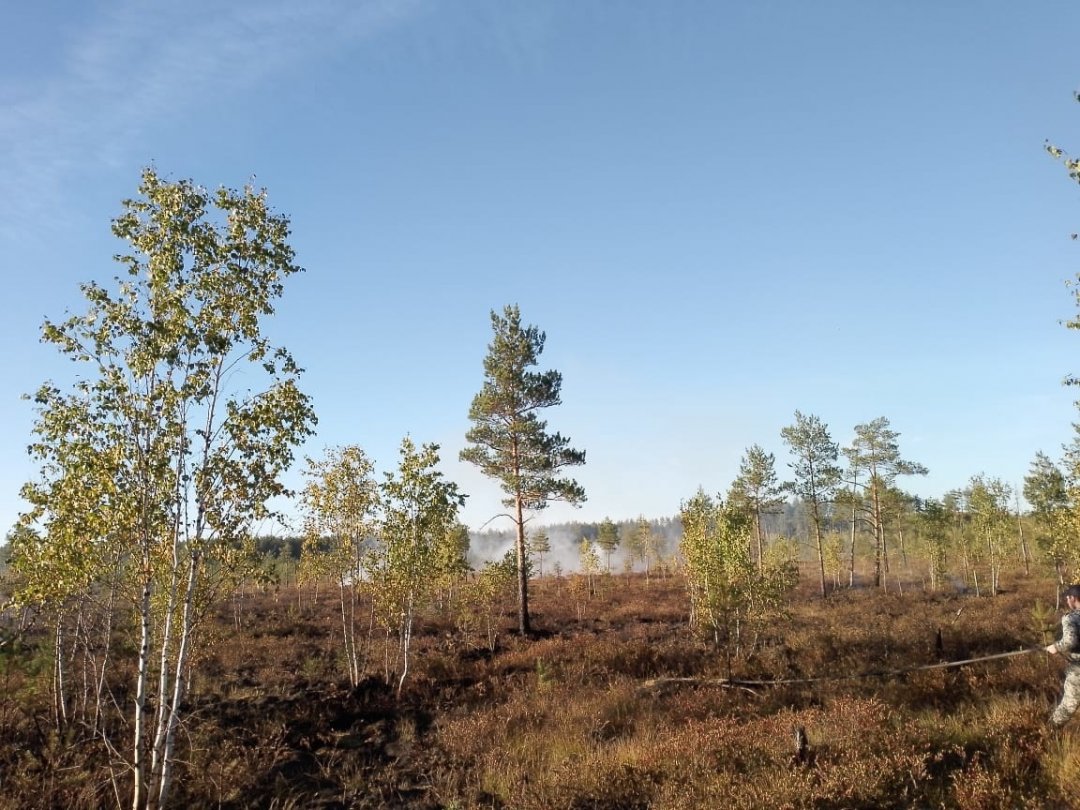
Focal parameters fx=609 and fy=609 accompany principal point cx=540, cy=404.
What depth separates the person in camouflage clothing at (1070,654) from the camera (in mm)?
7777

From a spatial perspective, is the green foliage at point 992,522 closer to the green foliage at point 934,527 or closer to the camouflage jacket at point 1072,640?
the green foliage at point 934,527

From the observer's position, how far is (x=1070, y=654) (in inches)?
308

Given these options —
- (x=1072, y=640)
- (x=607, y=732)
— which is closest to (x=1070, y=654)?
(x=1072, y=640)

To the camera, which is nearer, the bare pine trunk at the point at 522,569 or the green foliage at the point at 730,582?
the green foliage at the point at 730,582

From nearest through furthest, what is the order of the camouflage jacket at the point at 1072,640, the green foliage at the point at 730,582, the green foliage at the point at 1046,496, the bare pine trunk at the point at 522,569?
the camouflage jacket at the point at 1072,640, the green foliage at the point at 730,582, the bare pine trunk at the point at 522,569, the green foliage at the point at 1046,496

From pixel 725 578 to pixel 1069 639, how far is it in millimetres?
9501

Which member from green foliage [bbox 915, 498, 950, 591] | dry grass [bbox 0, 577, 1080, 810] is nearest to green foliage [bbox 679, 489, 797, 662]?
dry grass [bbox 0, 577, 1080, 810]

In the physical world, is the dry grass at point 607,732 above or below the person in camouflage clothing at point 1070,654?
below

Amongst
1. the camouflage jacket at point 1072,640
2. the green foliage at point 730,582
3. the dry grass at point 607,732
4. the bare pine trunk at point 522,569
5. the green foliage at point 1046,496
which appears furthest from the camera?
the green foliage at point 1046,496

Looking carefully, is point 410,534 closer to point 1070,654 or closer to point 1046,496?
point 1070,654

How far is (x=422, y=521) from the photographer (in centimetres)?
1861

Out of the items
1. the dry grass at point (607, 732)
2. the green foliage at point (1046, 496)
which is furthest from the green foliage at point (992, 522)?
the dry grass at point (607, 732)

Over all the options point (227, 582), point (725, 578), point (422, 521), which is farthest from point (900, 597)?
point (227, 582)

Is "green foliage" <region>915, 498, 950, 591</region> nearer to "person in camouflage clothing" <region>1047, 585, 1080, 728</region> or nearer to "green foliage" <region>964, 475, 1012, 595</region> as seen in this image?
"green foliage" <region>964, 475, 1012, 595</region>
